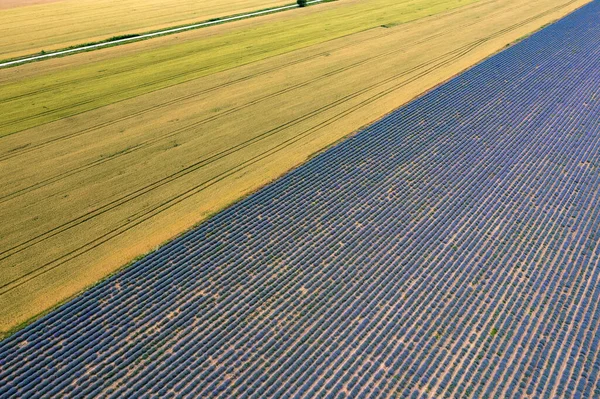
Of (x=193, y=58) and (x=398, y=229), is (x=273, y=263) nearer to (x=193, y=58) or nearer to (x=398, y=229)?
(x=398, y=229)

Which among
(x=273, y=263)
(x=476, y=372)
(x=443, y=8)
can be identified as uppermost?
(x=443, y=8)

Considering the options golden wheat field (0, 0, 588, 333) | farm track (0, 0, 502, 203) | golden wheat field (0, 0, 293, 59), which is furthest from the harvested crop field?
golden wheat field (0, 0, 293, 59)

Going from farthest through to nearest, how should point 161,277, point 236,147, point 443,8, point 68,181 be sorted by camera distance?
point 443,8 → point 236,147 → point 68,181 → point 161,277

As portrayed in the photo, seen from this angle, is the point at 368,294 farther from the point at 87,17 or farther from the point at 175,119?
the point at 87,17

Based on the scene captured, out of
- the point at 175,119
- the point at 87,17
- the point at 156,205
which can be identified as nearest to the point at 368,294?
the point at 156,205

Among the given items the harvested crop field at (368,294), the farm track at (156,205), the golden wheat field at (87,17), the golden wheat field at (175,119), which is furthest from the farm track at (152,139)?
the golden wheat field at (87,17)

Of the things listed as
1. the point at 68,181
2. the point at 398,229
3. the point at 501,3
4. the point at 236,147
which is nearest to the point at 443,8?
the point at 501,3
